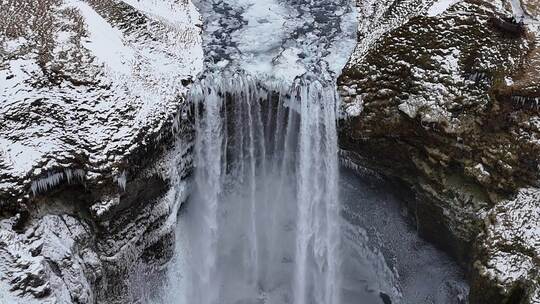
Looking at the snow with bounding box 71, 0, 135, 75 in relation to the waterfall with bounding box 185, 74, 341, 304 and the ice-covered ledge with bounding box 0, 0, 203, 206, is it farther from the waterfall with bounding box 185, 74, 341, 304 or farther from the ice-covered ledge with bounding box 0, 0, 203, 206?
the waterfall with bounding box 185, 74, 341, 304

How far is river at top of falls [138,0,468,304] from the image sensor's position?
50.8 ft

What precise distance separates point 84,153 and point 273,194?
6233mm

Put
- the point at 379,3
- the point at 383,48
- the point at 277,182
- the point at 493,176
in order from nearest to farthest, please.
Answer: the point at 493,176, the point at 383,48, the point at 277,182, the point at 379,3

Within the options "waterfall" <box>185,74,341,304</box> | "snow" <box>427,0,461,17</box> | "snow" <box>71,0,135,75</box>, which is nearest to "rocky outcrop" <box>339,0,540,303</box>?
"snow" <box>427,0,461,17</box>

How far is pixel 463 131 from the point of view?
13883 millimetres

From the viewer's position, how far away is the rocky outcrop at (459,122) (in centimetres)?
1278

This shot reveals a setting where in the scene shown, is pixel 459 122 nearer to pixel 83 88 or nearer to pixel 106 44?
pixel 83 88

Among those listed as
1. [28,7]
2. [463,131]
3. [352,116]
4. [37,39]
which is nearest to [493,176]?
[463,131]

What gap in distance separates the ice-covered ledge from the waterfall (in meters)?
1.55

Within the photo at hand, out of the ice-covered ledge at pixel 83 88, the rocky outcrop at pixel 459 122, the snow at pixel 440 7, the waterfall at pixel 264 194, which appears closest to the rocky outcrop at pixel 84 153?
the ice-covered ledge at pixel 83 88

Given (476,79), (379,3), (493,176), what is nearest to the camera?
(493,176)

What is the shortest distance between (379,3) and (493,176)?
778cm

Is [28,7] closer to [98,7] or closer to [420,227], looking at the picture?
[98,7]

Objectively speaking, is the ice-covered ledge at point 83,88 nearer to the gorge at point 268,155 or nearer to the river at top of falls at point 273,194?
the gorge at point 268,155
